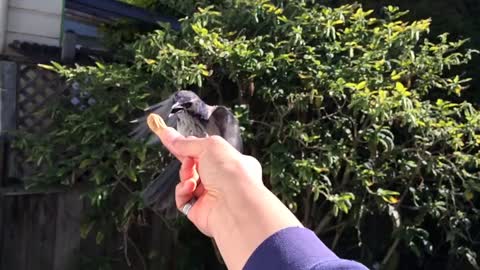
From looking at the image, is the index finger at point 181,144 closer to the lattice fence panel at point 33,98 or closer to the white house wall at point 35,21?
the lattice fence panel at point 33,98

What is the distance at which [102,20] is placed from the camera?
19.9 feet

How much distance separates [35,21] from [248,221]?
501 cm

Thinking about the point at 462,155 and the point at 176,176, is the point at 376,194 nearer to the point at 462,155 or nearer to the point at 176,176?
the point at 462,155

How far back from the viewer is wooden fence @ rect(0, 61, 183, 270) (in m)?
5.23

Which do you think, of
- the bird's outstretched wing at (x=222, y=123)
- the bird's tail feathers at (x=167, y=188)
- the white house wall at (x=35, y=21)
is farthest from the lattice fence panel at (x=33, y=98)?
the bird's tail feathers at (x=167, y=188)

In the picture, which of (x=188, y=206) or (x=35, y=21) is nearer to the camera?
(x=188, y=206)

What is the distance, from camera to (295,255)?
114cm

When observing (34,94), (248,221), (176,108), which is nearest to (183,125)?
(176,108)

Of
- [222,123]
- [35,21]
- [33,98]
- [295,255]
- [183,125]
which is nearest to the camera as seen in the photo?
[295,255]

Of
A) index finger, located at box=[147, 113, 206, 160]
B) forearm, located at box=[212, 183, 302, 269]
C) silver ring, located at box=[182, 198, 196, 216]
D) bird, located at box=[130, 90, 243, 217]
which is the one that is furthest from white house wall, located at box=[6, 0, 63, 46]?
forearm, located at box=[212, 183, 302, 269]

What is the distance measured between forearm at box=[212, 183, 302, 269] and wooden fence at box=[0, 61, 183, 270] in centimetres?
392

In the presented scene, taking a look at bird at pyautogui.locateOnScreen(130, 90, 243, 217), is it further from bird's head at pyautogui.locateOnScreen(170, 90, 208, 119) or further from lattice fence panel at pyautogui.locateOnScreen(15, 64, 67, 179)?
lattice fence panel at pyautogui.locateOnScreen(15, 64, 67, 179)

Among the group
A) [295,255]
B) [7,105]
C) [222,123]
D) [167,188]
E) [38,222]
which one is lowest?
[38,222]

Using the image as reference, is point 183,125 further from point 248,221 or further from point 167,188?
point 248,221
